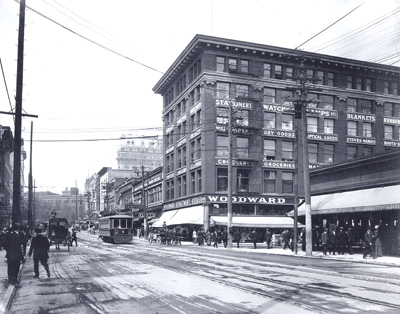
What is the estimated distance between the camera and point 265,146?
52.4 meters

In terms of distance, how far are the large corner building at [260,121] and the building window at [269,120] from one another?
0.11 meters

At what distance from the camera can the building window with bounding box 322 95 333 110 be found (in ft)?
181

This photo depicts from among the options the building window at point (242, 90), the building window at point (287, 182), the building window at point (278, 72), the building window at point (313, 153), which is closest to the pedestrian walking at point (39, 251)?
the building window at point (242, 90)

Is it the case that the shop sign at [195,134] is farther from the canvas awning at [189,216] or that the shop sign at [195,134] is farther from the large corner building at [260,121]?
the canvas awning at [189,216]

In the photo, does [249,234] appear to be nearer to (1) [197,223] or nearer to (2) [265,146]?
(1) [197,223]

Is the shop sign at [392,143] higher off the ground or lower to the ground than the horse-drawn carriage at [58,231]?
higher

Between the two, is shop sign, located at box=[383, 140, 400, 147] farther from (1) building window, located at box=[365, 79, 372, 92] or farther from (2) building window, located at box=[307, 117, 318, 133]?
(2) building window, located at box=[307, 117, 318, 133]

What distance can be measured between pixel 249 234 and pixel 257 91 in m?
15.9

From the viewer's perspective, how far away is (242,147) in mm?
51094

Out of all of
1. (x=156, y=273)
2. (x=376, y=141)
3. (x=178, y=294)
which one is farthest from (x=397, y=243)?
(x=376, y=141)

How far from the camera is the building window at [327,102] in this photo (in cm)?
5522

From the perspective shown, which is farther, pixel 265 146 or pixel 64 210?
pixel 64 210

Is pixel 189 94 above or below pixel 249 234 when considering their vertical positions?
above

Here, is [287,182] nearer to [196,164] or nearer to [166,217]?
[196,164]
